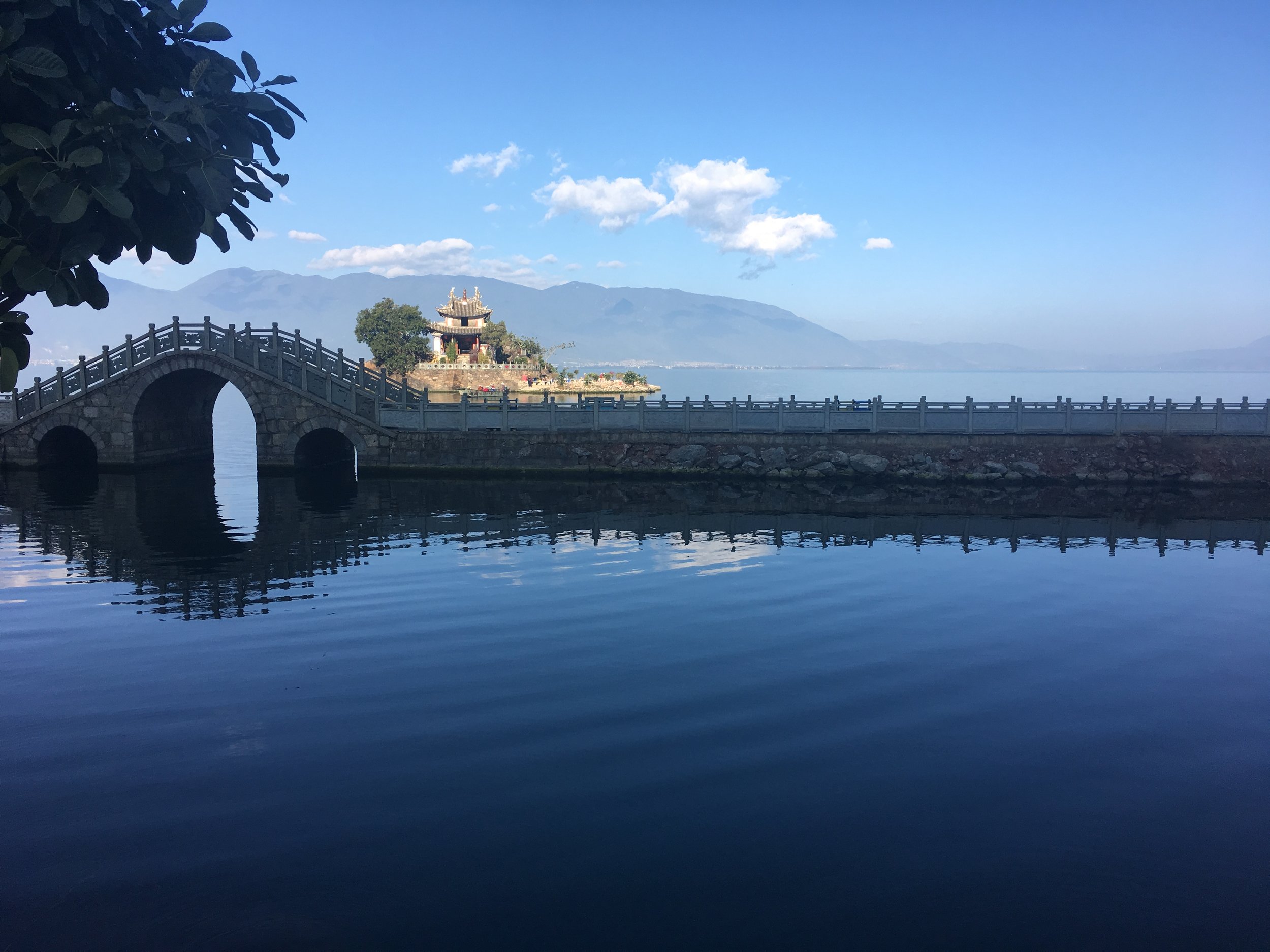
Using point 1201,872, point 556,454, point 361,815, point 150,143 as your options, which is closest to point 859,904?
point 1201,872

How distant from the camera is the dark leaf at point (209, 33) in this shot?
6.23 metres

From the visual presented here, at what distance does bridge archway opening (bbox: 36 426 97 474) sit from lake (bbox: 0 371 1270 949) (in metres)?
19.8

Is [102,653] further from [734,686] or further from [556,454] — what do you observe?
[556,454]

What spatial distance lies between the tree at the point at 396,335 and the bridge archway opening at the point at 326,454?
5874cm

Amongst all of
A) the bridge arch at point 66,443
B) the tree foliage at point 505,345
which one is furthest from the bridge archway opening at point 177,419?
the tree foliage at point 505,345

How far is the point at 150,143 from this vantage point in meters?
5.85

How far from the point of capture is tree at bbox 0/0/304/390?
17.8 feet

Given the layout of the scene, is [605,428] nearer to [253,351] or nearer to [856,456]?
[856,456]

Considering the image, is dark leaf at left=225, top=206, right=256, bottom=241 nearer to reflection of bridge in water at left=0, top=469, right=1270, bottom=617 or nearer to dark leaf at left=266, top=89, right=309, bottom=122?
dark leaf at left=266, top=89, right=309, bottom=122

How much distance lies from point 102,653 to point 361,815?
7.10 metres

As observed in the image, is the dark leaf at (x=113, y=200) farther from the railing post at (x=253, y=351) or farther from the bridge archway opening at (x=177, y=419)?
the bridge archway opening at (x=177, y=419)

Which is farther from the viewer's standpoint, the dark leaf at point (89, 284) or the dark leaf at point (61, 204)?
the dark leaf at point (89, 284)

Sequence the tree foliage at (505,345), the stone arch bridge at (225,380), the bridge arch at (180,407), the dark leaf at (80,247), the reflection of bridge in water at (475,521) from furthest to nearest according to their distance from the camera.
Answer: the tree foliage at (505,345) → the bridge arch at (180,407) → the stone arch bridge at (225,380) → the reflection of bridge in water at (475,521) → the dark leaf at (80,247)

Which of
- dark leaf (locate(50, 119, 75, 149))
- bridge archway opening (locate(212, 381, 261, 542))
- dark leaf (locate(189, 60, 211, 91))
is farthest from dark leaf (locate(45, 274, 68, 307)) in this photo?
bridge archway opening (locate(212, 381, 261, 542))
